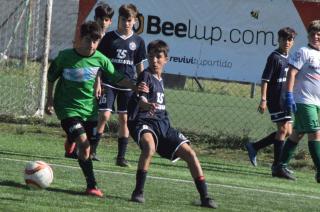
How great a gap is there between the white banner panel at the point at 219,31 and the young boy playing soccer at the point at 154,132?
20.4 feet

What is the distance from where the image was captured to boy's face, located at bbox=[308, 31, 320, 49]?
35.0 feet

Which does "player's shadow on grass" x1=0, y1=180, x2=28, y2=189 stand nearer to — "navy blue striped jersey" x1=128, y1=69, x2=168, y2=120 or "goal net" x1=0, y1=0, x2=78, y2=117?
"navy blue striped jersey" x1=128, y1=69, x2=168, y2=120

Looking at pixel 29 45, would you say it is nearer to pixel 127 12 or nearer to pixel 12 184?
pixel 127 12

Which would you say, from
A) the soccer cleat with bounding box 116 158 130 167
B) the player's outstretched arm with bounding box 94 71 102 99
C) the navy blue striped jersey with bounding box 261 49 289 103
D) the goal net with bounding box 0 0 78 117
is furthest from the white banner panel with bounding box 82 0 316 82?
the player's outstretched arm with bounding box 94 71 102 99

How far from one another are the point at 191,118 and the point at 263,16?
4.00 metres

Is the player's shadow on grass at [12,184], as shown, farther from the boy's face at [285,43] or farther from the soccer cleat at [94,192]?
the boy's face at [285,43]

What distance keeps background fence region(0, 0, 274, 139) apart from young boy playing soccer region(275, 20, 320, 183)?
13.7ft

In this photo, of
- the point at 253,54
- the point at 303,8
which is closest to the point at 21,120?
the point at 253,54

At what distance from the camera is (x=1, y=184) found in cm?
855

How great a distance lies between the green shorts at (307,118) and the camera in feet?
34.9

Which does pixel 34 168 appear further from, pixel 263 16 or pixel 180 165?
pixel 263 16

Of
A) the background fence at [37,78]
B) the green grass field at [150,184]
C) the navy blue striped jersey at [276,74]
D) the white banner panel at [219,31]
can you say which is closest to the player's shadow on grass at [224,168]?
the green grass field at [150,184]

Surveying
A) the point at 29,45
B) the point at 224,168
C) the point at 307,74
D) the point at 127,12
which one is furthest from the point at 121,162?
the point at 29,45

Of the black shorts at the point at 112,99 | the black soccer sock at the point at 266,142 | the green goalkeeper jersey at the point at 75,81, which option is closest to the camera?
the green goalkeeper jersey at the point at 75,81
